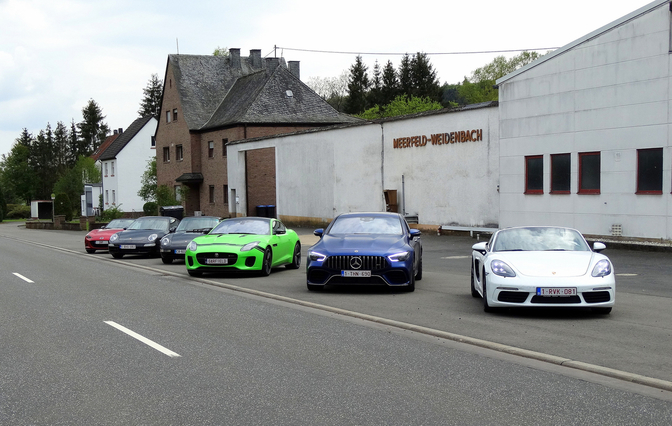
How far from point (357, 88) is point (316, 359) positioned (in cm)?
7693

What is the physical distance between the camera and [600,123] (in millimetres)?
22797

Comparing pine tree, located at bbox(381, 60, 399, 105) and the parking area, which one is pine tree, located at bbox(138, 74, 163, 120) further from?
the parking area

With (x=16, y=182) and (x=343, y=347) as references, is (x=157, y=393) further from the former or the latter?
(x=16, y=182)

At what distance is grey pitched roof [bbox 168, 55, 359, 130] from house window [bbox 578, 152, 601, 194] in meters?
31.9

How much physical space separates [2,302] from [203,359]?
6547 millimetres

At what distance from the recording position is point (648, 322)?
9617 mm

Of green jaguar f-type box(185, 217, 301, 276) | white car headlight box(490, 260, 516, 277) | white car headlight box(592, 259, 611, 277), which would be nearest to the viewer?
white car headlight box(592, 259, 611, 277)

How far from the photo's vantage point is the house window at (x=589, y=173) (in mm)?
23219

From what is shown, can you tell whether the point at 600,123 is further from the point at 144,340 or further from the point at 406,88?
the point at 406,88

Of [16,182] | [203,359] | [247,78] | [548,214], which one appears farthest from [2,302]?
[16,182]

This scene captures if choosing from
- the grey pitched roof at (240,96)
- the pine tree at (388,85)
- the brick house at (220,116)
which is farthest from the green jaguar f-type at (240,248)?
the pine tree at (388,85)

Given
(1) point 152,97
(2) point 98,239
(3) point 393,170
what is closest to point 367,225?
(2) point 98,239

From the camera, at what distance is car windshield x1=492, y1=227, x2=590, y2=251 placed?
36.7 ft

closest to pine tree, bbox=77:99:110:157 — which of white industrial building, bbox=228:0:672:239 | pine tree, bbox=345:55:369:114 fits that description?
pine tree, bbox=345:55:369:114
